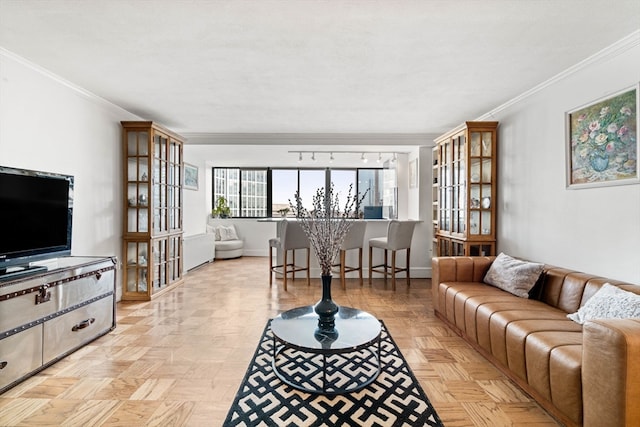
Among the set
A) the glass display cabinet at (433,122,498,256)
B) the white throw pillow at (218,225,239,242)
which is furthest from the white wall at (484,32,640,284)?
the white throw pillow at (218,225,239,242)

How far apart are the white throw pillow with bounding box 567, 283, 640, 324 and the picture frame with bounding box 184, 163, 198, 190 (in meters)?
6.18

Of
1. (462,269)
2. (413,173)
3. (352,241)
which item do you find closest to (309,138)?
(352,241)

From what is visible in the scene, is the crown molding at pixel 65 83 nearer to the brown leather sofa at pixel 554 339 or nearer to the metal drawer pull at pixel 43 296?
the metal drawer pull at pixel 43 296

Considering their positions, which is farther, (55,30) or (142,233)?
(142,233)

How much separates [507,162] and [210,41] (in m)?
3.47

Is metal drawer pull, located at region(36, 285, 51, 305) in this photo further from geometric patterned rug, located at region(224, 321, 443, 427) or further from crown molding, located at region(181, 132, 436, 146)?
crown molding, located at region(181, 132, 436, 146)

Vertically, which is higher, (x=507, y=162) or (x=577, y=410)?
(x=507, y=162)

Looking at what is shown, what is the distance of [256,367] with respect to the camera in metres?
2.42

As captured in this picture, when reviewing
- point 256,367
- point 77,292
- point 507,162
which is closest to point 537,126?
point 507,162

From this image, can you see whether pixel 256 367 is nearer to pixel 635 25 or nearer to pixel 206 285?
pixel 206 285

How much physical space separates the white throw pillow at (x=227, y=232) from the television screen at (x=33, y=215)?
4.77 m

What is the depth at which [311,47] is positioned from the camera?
2508mm

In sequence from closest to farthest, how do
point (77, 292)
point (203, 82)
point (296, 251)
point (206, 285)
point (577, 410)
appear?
point (577, 410) < point (77, 292) < point (203, 82) < point (206, 285) < point (296, 251)

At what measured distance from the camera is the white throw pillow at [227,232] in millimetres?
7668
